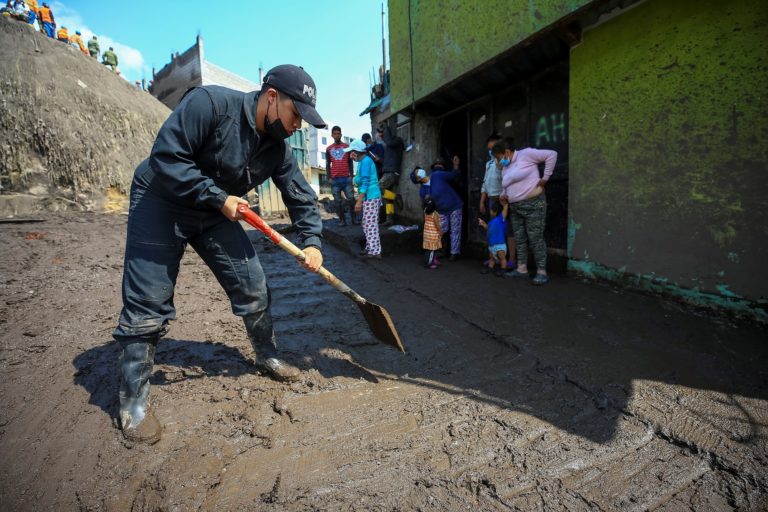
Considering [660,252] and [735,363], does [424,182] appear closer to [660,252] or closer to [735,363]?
[660,252]

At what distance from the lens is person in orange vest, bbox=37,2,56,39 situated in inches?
432

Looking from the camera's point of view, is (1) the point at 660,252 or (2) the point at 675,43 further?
(1) the point at 660,252

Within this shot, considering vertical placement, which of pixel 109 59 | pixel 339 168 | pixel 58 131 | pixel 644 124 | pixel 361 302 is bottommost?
pixel 361 302

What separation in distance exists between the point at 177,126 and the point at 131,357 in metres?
1.16

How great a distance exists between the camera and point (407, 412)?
192cm

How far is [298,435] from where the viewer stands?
5.72 feet

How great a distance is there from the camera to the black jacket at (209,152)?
5.37ft

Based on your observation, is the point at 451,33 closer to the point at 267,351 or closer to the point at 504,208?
the point at 504,208

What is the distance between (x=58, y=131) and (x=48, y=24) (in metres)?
5.60

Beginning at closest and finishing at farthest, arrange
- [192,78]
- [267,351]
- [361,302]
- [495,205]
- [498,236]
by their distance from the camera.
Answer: [267,351] → [361,302] → [498,236] → [495,205] → [192,78]

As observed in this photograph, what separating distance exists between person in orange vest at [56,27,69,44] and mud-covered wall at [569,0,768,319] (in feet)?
52.4

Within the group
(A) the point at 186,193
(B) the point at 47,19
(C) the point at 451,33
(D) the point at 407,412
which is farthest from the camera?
(B) the point at 47,19

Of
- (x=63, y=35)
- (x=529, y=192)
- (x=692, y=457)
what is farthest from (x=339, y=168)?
(x=63, y=35)

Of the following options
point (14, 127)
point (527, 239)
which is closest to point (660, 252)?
point (527, 239)
